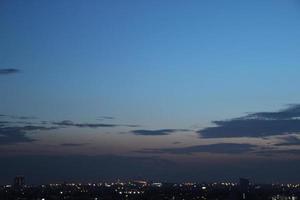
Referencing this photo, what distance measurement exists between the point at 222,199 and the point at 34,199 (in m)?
22.8

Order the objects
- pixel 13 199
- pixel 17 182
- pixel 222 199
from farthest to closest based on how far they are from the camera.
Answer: pixel 17 182
pixel 222 199
pixel 13 199

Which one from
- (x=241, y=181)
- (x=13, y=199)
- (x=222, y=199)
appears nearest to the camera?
(x=13, y=199)

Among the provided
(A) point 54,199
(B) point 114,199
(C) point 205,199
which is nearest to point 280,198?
(C) point 205,199

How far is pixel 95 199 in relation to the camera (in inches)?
2441

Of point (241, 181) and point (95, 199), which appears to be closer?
point (95, 199)

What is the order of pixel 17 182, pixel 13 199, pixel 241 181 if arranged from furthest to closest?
pixel 17 182 → pixel 241 181 → pixel 13 199

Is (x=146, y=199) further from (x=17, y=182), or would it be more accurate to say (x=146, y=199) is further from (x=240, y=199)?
(x=17, y=182)

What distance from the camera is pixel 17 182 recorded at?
338 feet

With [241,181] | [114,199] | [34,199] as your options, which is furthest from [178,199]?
[241,181]

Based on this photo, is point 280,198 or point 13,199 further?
point 280,198

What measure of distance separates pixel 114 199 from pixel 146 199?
4129mm

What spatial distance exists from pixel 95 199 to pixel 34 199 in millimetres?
7548

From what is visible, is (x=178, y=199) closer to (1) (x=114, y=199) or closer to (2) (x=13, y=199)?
(1) (x=114, y=199)

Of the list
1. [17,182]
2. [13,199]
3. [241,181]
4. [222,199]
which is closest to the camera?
[13,199]
